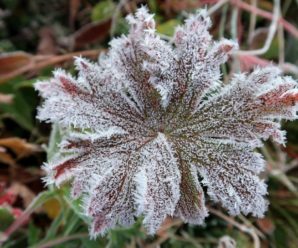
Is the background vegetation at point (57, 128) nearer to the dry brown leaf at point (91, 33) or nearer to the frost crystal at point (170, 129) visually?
the dry brown leaf at point (91, 33)

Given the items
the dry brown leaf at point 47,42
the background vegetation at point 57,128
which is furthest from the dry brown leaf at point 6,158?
the dry brown leaf at point 47,42

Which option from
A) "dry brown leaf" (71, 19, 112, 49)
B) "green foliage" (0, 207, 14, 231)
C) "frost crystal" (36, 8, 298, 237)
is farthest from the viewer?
"dry brown leaf" (71, 19, 112, 49)

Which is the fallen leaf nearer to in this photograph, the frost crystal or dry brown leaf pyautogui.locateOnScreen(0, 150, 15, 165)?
dry brown leaf pyautogui.locateOnScreen(0, 150, 15, 165)

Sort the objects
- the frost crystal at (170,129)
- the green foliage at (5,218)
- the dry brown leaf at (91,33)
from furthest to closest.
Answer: the dry brown leaf at (91,33)
the green foliage at (5,218)
the frost crystal at (170,129)

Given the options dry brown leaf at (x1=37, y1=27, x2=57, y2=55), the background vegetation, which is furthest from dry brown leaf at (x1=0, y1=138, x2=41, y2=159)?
dry brown leaf at (x1=37, y1=27, x2=57, y2=55)

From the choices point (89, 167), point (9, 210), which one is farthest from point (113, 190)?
point (9, 210)

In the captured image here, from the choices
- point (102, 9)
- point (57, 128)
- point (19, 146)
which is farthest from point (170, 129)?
point (102, 9)
